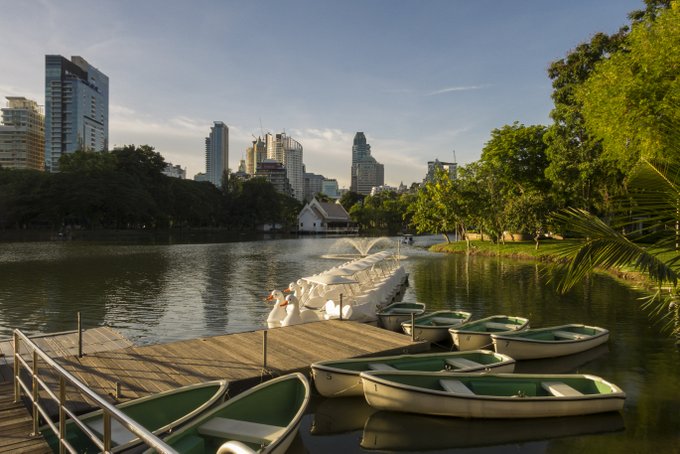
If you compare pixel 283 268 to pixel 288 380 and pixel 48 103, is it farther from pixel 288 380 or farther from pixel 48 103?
pixel 48 103

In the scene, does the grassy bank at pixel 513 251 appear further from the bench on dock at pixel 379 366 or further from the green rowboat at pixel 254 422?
the green rowboat at pixel 254 422

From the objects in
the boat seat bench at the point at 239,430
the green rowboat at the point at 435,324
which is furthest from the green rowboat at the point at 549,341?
the boat seat bench at the point at 239,430

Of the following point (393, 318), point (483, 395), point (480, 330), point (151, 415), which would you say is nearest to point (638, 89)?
point (480, 330)

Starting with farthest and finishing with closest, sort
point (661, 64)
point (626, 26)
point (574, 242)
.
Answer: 1. point (626, 26)
2. point (661, 64)
3. point (574, 242)

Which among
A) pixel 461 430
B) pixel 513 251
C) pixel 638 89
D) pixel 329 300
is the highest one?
pixel 638 89

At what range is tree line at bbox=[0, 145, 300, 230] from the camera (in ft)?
247

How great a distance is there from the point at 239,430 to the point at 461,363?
248 inches

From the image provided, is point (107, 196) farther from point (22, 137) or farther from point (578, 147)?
point (22, 137)

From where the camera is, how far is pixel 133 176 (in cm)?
8862

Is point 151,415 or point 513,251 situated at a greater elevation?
point 513,251

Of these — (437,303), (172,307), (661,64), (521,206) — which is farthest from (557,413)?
(521,206)

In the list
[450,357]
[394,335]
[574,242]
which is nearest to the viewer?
[574,242]

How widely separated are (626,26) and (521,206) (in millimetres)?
19518

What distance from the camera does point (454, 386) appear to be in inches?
396
